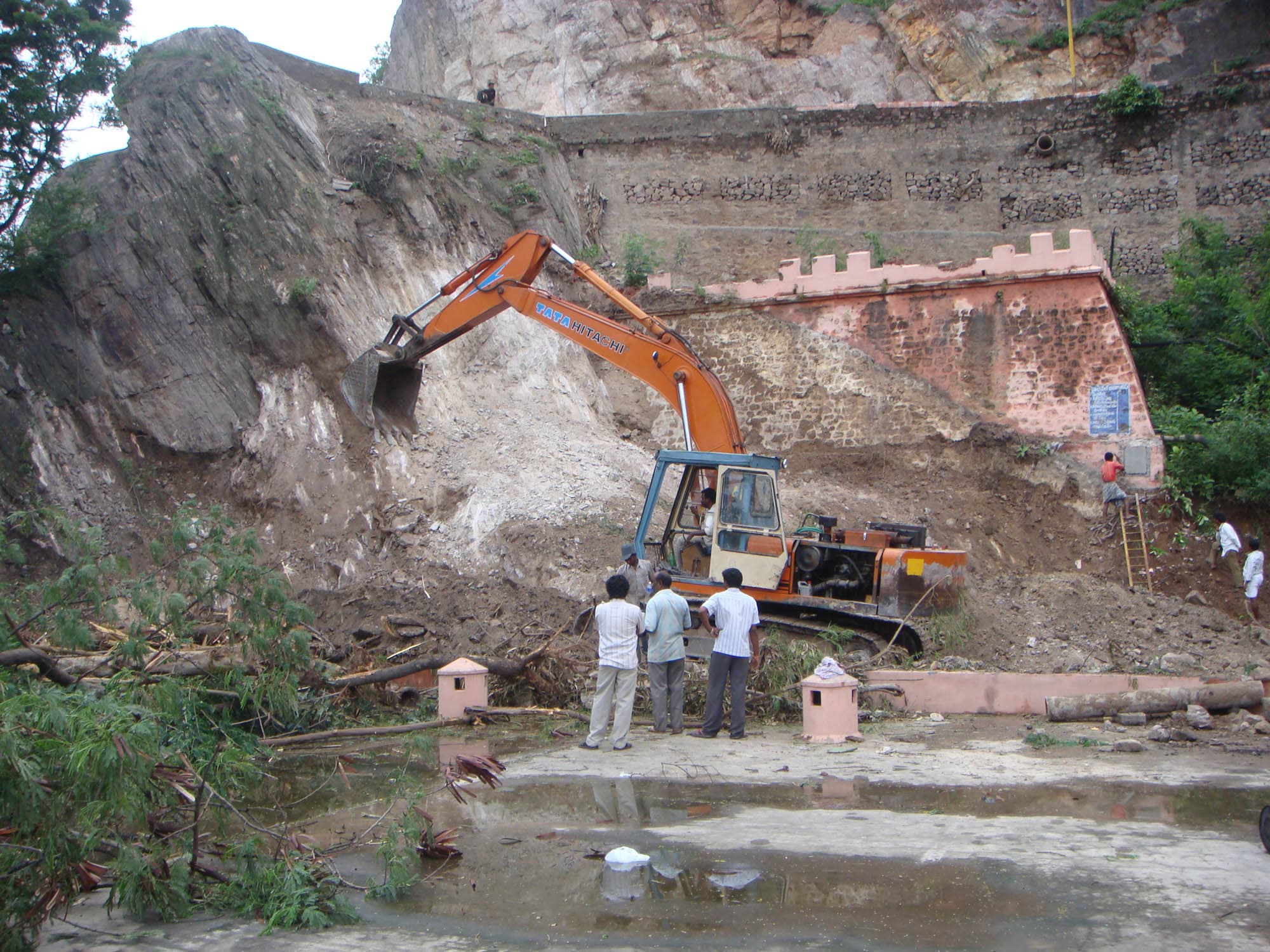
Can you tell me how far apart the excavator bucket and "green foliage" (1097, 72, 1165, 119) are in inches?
618

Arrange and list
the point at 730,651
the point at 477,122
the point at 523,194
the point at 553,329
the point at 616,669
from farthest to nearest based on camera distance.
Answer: the point at 477,122 → the point at 523,194 → the point at 553,329 → the point at 730,651 → the point at 616,669

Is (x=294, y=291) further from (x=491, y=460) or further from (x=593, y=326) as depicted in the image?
(x=593, y=326)

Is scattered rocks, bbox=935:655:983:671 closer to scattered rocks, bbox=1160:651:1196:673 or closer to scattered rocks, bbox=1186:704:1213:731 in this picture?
scattered rocks, bbox=1160:651:1196:673

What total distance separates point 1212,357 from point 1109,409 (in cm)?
341

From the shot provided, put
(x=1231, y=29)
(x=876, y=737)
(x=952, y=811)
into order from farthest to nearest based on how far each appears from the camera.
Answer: (x=1231, y=29)
(x=876, y=737)
(x=952, y=811)

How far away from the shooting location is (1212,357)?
18.1m

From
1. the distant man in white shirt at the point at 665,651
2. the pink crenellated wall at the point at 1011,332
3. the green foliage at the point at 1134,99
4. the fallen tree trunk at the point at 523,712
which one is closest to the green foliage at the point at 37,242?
the fallen tree trunk at the point at 523,712

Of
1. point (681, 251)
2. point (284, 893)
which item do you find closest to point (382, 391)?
point (681, 251)

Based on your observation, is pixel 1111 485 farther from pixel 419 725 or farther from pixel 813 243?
pixel 419 725

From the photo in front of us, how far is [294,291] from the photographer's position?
15.0 meters

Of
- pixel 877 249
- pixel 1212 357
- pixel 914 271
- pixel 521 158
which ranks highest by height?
pixel 521 158

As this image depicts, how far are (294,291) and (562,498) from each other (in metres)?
4.95

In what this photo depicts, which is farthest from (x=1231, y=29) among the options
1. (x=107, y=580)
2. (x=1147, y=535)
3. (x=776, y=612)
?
(x=107, y=580)

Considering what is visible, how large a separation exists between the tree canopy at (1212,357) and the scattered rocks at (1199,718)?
26.1 ft
